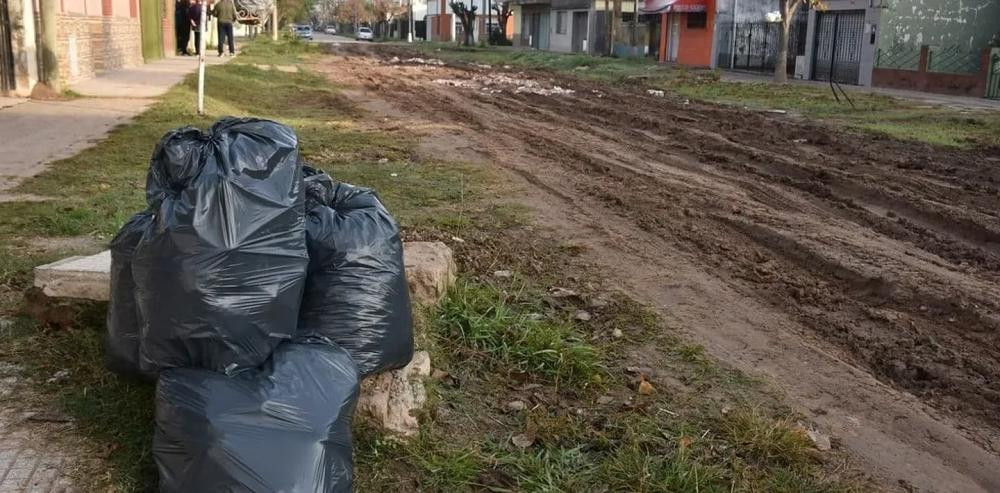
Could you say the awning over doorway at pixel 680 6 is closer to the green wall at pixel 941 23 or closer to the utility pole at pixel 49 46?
the green wall at pixel 941 23

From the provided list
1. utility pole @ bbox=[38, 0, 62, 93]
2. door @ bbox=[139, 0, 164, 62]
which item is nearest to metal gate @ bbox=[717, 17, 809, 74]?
door @ bbox=[139, 0, 164, 62]

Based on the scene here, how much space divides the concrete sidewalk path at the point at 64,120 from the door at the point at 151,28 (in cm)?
720

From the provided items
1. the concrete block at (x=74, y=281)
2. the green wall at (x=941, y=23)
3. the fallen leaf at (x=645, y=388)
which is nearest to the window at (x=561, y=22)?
the green wall at (x=941, y=23)

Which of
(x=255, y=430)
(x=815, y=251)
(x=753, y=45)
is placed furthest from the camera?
(x=753, y=45)

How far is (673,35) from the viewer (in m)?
40.3

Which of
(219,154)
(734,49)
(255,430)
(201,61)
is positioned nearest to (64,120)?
(201,61)

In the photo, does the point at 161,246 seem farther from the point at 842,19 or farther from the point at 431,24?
the point at 431,24

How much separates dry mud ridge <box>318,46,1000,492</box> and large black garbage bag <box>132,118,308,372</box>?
2507 millimetres

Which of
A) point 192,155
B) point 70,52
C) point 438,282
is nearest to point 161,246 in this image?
point 192,155

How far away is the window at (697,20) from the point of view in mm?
36969

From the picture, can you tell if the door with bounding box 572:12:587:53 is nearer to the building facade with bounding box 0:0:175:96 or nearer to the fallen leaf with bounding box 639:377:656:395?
the building facade with bounding box 0:0:175:96

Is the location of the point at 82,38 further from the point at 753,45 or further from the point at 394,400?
the point at 753,45

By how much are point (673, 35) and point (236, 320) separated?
39222 mm

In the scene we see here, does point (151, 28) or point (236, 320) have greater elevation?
point (151, 28)
